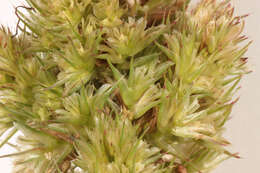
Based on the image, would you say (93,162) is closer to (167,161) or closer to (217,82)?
(167,161)

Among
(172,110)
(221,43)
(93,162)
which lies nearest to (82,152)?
(93,162)

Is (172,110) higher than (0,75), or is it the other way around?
(0,75)

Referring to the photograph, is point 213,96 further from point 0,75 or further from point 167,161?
point 0,75

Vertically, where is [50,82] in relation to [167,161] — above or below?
above

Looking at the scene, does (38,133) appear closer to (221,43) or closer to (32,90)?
(32,90)

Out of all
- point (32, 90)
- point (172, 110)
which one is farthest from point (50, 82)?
point (172, 110)
